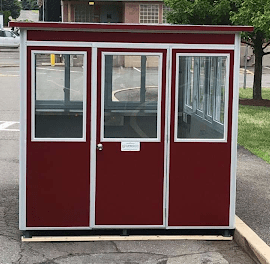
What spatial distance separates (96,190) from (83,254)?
767 mm

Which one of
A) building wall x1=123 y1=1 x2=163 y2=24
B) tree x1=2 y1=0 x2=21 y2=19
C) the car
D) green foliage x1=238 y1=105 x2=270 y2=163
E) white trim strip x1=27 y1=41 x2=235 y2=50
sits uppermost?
tree x1=2 y1=0 x2=21 y2=19

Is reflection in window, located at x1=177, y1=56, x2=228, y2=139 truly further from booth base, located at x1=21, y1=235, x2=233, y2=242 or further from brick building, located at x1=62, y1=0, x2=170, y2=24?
brick building, located at x1=62, y1=0, x2=170, y2=24

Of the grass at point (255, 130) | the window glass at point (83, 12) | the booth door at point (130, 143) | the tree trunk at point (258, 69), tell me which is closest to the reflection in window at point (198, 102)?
the booth door at point (130, 143)

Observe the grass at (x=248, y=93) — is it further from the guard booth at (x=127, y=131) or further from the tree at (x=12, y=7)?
the tree at (x=12, y=7)

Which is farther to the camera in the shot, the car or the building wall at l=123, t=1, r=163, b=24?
the car

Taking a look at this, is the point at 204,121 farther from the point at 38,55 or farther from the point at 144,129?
the point at 38,55

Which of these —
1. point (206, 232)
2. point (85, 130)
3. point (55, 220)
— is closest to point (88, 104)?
point (85, 130)

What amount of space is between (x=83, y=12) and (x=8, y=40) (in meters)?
11.6

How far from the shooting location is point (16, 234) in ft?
25.0

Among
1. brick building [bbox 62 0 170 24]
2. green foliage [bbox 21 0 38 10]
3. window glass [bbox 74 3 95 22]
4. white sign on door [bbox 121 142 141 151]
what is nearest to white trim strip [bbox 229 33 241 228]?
white sign on door [bbox 121 142 141 151]

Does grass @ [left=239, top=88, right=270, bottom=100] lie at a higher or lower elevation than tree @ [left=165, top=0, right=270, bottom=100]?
lower

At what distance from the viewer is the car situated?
197ft

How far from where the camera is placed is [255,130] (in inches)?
661

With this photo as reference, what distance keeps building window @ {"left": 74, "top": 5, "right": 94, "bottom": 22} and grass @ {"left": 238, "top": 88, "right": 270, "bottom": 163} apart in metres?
30.3
